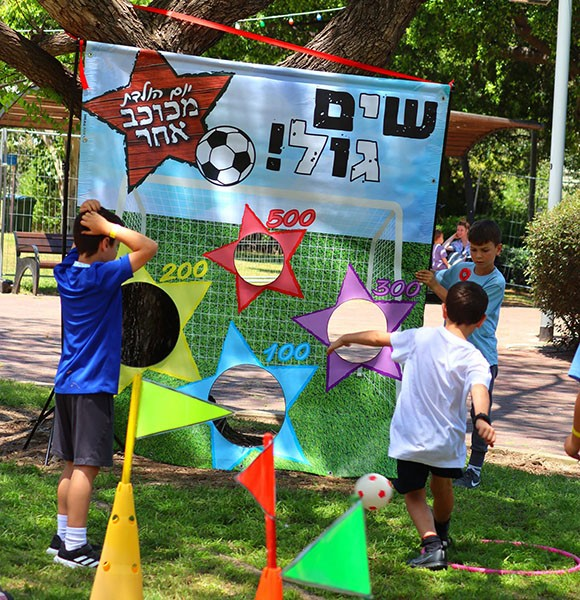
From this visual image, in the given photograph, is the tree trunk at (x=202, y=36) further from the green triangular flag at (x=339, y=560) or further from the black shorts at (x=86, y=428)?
the green triangular flag at (x=339, y=560)

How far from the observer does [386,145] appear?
621cm

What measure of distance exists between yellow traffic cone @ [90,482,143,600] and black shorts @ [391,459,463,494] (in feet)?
4.65

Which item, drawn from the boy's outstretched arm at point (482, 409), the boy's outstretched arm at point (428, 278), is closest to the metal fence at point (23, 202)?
the boy's outstretched arm at point (428, 278)

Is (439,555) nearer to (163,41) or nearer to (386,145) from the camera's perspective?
(386,145)

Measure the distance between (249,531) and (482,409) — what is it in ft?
4.88

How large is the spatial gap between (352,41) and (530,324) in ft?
34.9

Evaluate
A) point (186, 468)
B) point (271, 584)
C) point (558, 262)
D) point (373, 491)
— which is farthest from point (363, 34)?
point (558, 262)

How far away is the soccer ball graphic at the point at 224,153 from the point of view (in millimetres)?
6188

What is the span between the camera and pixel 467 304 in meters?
4.55

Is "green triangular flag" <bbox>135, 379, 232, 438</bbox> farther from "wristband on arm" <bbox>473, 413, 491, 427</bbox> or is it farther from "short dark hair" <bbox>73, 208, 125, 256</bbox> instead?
"wristband on arm" <bbox>473, 413, 491, 427</bbox>

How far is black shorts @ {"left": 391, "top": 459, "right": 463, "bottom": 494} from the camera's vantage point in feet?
15.1

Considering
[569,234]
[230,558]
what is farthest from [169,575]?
[569,234]

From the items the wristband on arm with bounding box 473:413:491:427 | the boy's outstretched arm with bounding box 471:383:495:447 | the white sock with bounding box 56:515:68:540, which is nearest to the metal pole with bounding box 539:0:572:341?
the boy's outstretched arm with bounding box 471:383:495:447

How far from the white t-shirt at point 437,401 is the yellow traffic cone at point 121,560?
1.39 m
